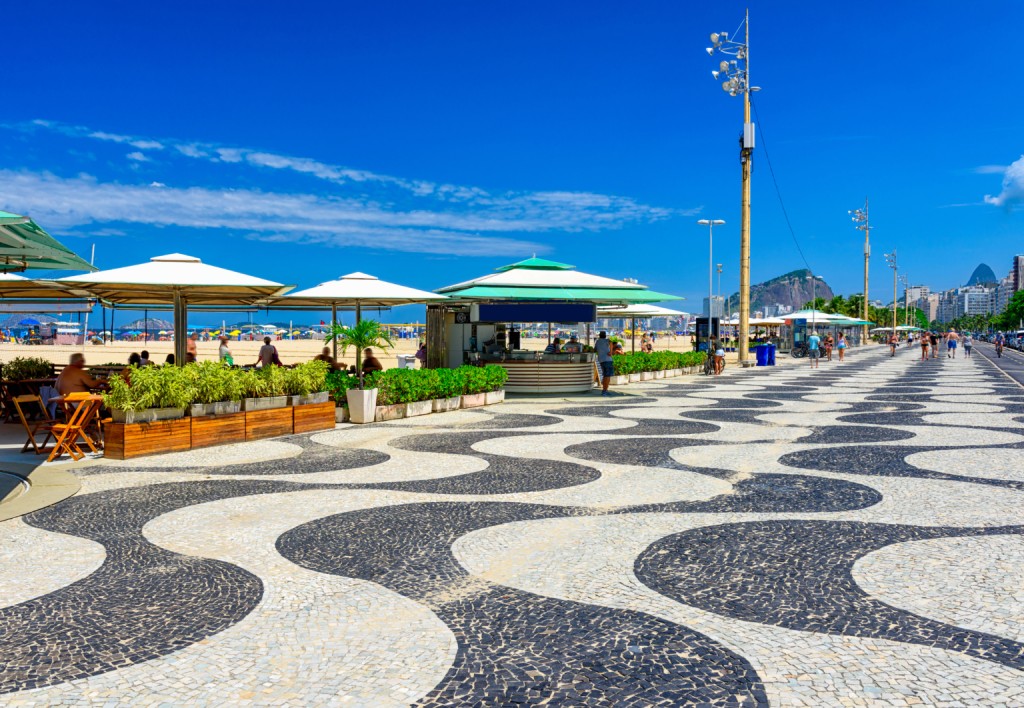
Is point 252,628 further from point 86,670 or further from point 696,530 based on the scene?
point 696,530

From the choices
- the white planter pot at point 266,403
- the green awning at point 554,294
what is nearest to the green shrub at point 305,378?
the white planter pot at point 266,403

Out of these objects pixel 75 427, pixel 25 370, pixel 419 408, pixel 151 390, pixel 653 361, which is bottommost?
pixel 419 408

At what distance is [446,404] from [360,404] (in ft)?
7.64

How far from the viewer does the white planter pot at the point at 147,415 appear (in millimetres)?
8516

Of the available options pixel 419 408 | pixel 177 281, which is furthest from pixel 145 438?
pixel 419 408

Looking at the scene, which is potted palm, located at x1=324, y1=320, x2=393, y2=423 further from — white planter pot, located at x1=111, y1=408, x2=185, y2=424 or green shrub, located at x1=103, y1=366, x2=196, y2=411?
white planter pot, located at x1=111, y1=408, x2=185, y2=424

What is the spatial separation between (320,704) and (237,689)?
0.38 m

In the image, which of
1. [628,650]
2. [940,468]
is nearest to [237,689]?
[628,650]

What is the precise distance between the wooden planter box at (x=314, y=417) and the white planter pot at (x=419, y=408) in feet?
5.87

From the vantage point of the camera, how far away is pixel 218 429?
951 centimetres

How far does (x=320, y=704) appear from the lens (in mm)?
2973

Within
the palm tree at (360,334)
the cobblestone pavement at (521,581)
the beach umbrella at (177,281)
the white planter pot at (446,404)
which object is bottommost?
the cobblestone pavement at (521,581)

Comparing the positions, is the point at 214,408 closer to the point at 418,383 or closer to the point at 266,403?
the point at 266,403

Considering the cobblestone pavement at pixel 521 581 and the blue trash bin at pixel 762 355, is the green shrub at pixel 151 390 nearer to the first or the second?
the cobblestone pavement at pixel 521 581
